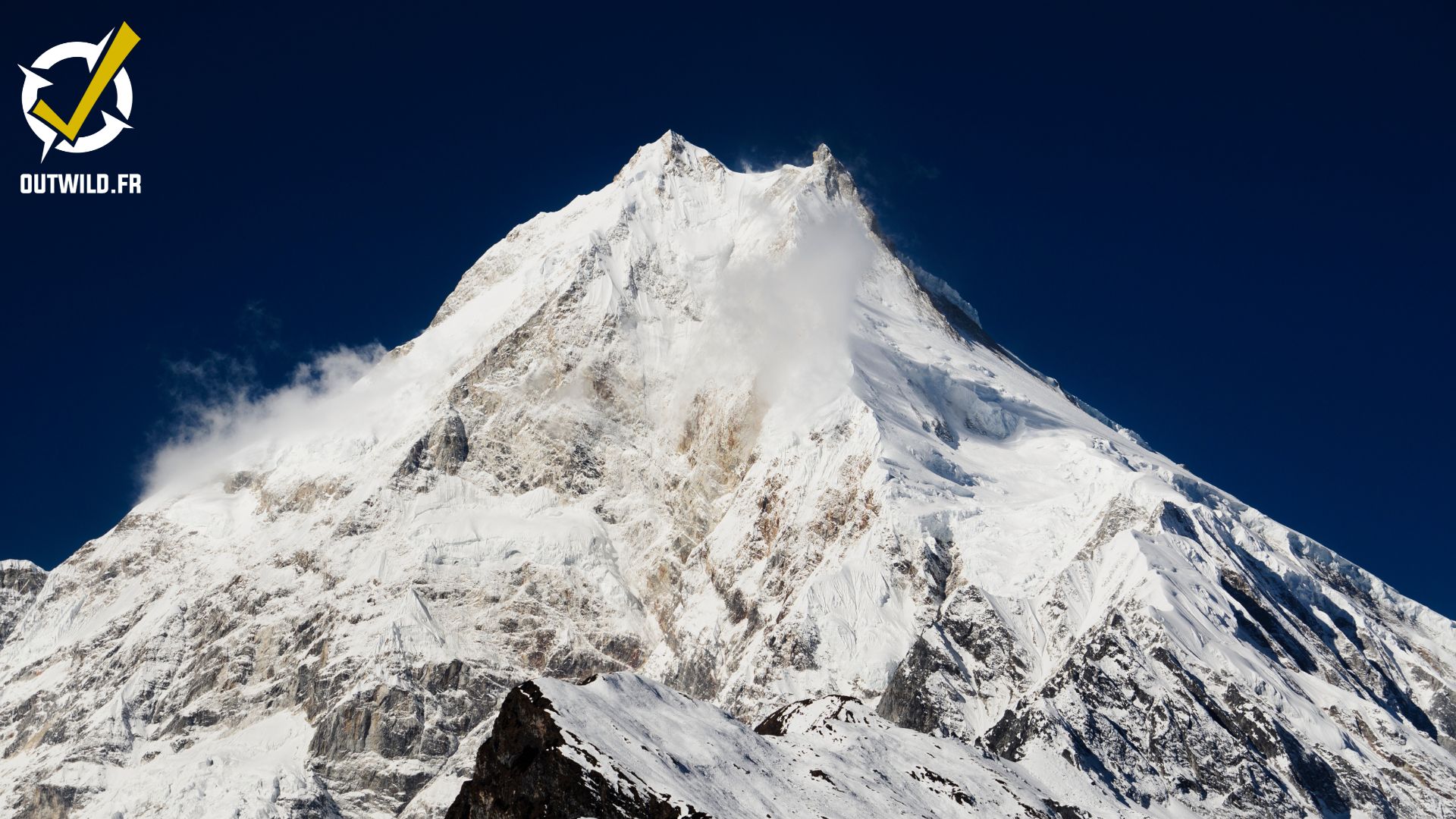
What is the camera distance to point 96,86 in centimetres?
16662

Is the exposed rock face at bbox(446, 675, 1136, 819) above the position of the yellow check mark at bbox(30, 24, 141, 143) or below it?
below

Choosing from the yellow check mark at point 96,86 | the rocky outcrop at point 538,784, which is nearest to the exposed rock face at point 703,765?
the rocky outcrop at point 538,784

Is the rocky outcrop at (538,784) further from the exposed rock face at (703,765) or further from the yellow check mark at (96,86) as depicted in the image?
the yellow check mark at (96,86)

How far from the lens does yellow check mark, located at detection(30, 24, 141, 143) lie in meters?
165

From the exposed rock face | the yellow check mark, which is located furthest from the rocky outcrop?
the yellow check mark

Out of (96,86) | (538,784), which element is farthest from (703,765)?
(96,86)

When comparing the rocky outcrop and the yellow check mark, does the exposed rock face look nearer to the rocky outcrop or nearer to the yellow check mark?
the rocky outcrop

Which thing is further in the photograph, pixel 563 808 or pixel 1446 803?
pixel 1446 803

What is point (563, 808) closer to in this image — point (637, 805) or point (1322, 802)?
point (637, 805)

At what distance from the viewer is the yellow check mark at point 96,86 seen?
16462 centimetres

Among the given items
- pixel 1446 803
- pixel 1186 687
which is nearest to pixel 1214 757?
pixel 1186 687

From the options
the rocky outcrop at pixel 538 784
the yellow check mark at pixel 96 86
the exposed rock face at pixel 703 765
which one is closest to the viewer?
the rocky outcrop at pixel 538 784

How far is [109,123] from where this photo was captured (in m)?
169

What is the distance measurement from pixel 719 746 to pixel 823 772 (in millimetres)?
10035
